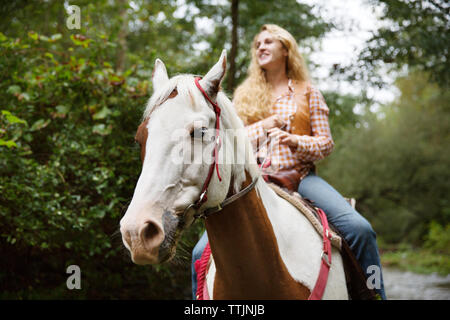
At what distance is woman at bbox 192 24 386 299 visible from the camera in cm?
258

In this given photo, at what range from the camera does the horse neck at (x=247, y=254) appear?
197 centimetres

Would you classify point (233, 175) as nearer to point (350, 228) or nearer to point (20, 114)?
point (350, 228)

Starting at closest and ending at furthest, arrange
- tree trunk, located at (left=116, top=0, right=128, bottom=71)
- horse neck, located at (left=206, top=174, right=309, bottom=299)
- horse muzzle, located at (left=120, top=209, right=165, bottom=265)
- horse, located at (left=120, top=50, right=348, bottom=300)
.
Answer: horse muzzle, located at (left=120, top=209, right=165, bottom=265) → horse, located at (left=120, top=50, right=348, bottom=300) → horse neck, located at (left=206, top=174, right=309, bottom=299) → tree trunk, located at (left=116, top=0, right=128, bottom=71)

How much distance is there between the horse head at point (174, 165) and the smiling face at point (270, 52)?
153 centimetres

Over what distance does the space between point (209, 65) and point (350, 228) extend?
14.9ft

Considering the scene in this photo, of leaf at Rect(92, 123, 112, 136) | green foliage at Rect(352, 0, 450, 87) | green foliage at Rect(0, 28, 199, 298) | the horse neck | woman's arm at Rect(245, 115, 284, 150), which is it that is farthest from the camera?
green foliage at Rect(352, 0, 450, 87)

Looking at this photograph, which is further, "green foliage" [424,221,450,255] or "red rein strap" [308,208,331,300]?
"green foliage" [424,221,450,255]

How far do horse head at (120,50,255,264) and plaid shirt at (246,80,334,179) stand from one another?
813 mm

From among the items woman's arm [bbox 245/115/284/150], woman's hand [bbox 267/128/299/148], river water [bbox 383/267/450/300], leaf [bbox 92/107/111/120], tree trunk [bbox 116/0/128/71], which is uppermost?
tree trunk [bbox 116/0/128/71]

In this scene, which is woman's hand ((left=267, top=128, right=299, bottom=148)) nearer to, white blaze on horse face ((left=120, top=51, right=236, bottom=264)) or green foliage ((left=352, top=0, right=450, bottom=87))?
white blaze on horse face ((left=120, top=51, right=236, bottom=264))

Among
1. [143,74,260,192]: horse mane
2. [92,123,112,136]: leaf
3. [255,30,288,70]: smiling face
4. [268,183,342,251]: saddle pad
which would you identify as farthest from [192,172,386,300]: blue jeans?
[92,123,112,136]: leaf

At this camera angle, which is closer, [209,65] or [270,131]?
[270,131]
